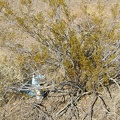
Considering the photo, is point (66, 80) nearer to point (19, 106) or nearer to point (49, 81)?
point (49, 81)

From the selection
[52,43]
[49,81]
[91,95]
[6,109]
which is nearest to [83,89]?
[91,95]

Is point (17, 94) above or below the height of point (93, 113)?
above

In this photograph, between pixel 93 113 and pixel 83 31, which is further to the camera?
pixel 83 31

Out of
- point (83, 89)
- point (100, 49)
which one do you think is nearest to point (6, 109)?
point (83, 89)

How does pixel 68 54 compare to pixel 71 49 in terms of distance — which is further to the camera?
pixel 68 54

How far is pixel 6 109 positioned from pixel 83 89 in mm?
1287

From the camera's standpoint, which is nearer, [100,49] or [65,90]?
[100,49]

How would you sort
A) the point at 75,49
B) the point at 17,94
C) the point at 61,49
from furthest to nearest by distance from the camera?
the point at 17,94, the point at 61,49, the point at 75,49

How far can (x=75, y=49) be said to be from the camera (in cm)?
477

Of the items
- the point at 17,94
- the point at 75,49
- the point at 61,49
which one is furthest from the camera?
the point at 17,94

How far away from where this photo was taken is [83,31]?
5.54 meters

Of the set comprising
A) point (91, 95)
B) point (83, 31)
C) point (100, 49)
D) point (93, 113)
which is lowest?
point (93, 113)

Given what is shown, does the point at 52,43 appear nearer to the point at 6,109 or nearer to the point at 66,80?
the point at 66,80

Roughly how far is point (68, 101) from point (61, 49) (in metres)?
0.84
